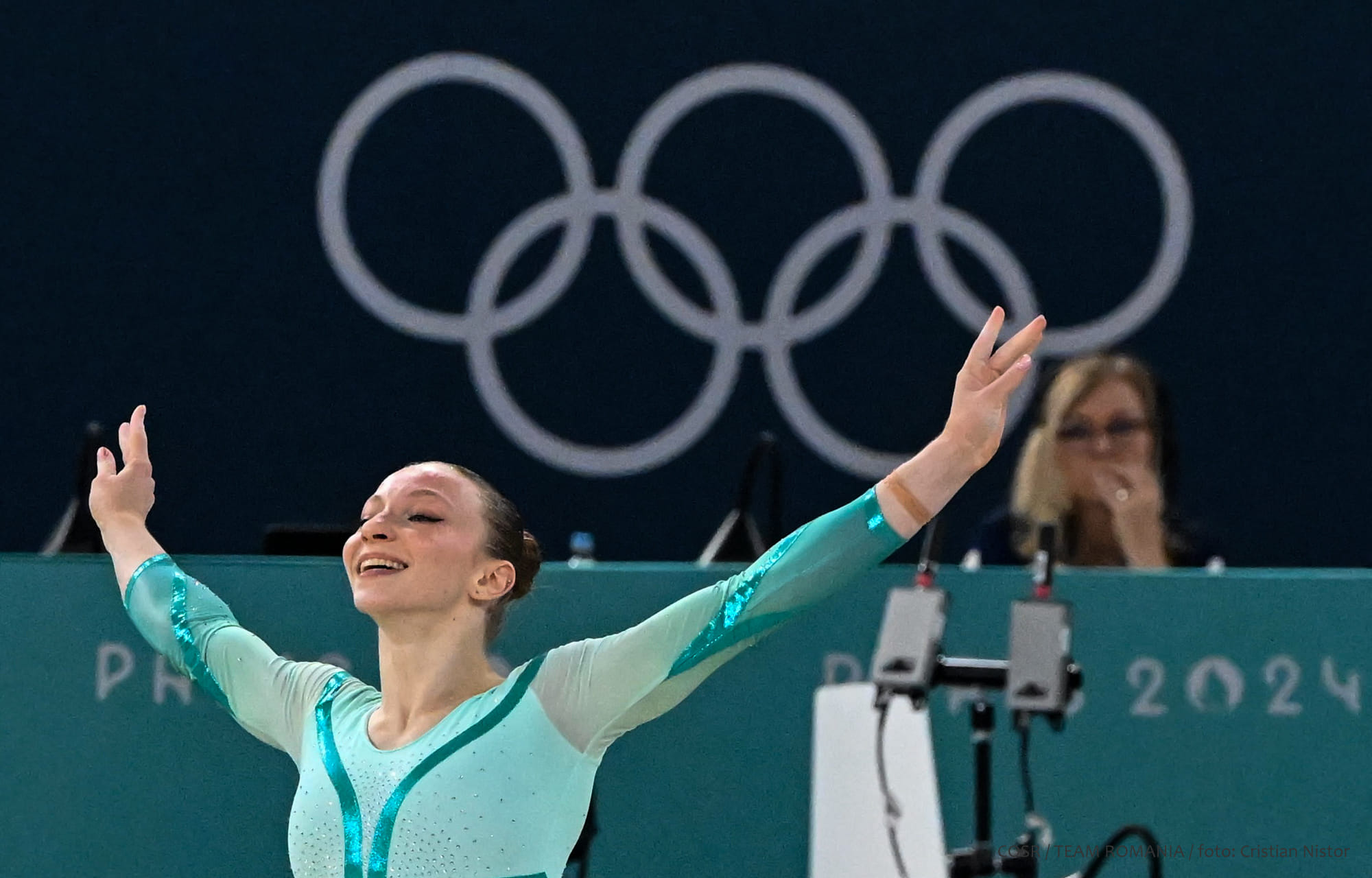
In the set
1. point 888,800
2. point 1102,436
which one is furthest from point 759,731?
point 1102,436

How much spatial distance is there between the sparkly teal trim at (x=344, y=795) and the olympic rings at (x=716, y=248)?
4.36 m

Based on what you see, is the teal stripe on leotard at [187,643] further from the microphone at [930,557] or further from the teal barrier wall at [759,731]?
the microphone at [930,557]

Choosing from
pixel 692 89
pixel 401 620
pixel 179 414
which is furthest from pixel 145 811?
pixel 692 89

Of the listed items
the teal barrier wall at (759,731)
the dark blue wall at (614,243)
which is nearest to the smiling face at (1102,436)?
the teal barrier wall at (759,731)

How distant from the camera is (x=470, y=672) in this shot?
3.37 m

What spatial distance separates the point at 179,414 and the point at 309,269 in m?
0.81

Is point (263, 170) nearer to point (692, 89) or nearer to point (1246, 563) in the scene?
point (692, 89)

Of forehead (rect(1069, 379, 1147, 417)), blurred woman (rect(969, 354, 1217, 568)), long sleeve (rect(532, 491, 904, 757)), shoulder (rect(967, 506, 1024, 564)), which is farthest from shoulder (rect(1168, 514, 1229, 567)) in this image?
long sleeve (rect(532, 491, 904, 757))

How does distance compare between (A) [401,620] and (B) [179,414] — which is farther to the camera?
(B) [179,414]

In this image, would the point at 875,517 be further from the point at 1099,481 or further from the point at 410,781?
the point at 1099,481

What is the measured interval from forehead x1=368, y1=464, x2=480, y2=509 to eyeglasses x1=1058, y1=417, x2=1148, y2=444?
8.27 feet

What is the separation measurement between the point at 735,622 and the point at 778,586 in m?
0.10

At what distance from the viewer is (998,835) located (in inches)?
152

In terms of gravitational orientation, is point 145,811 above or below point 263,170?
below
